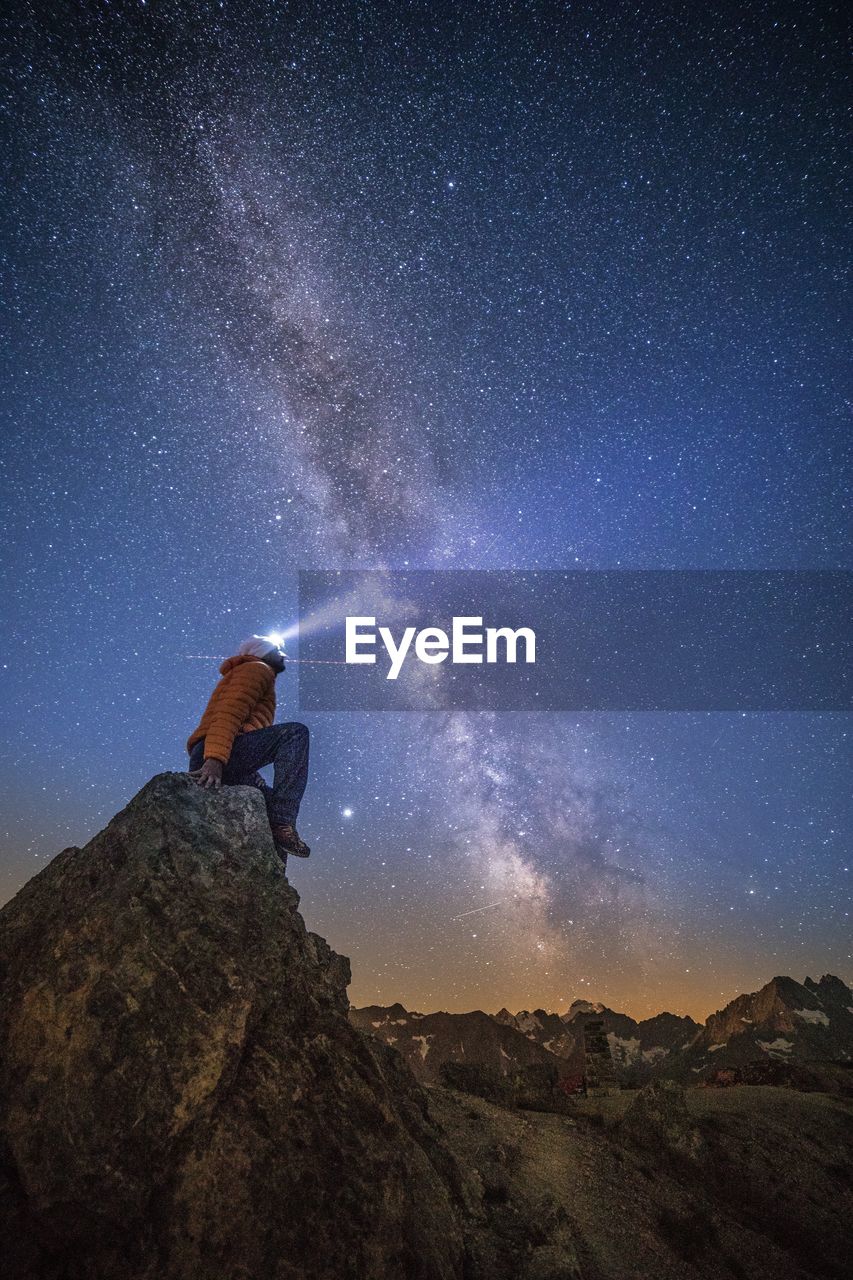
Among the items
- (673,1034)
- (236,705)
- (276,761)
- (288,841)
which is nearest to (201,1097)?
(288,841)

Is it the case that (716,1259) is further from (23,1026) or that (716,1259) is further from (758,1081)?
(758,1081)

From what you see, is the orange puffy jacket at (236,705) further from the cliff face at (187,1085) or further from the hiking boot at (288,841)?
the hiking boot at (288,841)

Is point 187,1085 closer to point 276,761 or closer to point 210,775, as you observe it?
point 210,775

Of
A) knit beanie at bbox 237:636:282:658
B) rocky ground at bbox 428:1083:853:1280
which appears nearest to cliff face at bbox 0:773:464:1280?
knit beanie at bbox 237:636:282:658

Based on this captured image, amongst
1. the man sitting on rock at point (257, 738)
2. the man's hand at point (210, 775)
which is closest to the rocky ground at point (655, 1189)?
the man sitting on rock at point (257, 738)

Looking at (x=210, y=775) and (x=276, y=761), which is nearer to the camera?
(x=210, y=775)

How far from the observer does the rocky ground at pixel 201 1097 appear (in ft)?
13.1

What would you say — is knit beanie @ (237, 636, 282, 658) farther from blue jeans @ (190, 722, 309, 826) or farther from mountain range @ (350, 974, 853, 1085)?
mountain range @ (350, 974, 853, 1085)

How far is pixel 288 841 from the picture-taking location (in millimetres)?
6566

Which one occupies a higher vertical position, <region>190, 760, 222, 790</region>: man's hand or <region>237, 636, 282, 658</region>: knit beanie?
A: <region>237, 636, 282, 658</region>: knit beanie

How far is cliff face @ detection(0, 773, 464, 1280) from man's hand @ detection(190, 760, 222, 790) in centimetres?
11

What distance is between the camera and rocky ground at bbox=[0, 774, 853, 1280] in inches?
157

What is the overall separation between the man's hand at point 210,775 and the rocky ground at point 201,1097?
5.4 inches

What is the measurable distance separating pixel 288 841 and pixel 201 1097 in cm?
246
